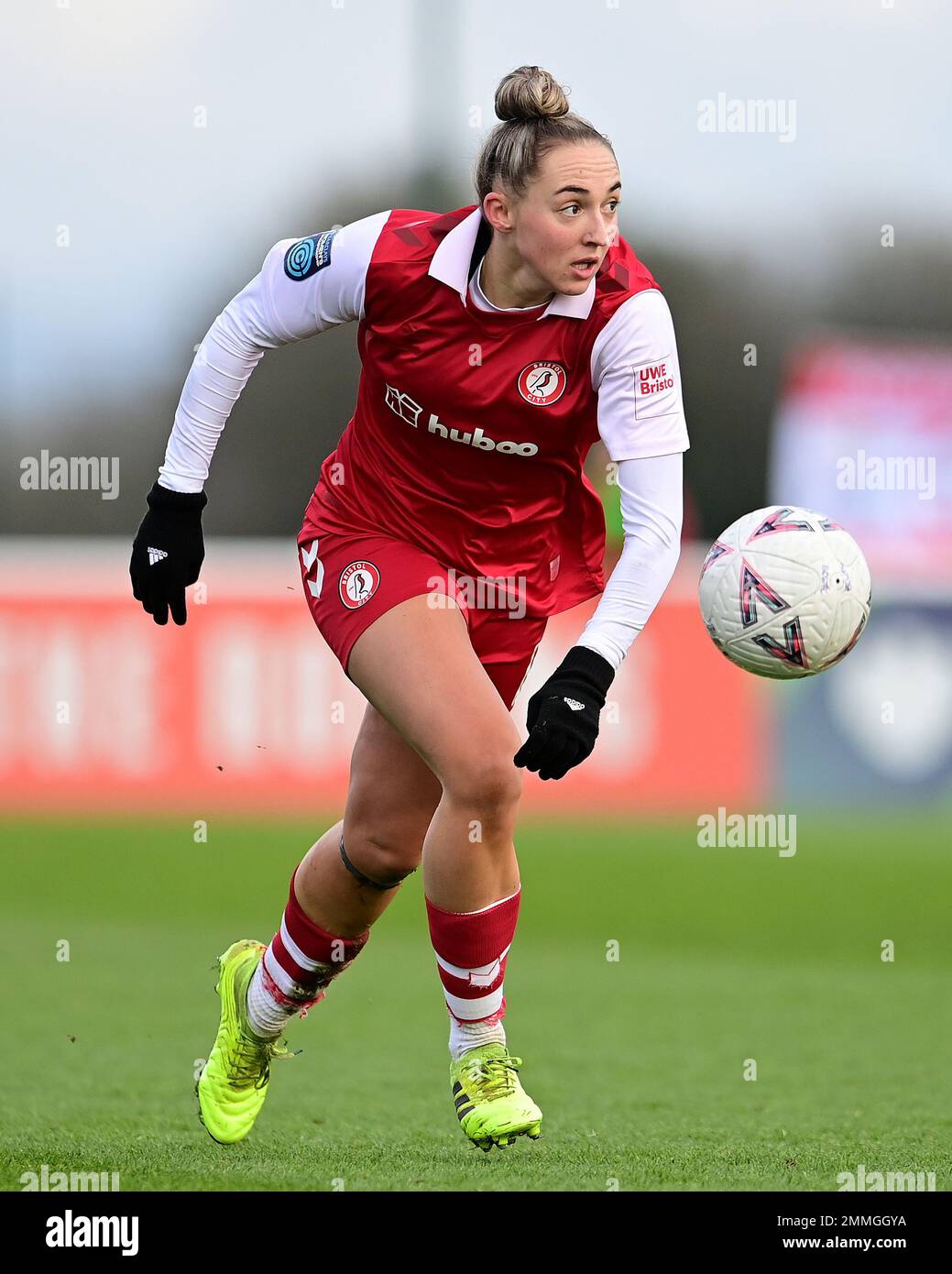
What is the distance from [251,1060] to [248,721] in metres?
6.04

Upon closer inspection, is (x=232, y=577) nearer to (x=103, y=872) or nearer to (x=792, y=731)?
(x=103, y=872)

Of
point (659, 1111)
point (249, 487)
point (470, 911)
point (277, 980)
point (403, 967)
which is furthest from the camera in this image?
point (249, 487)

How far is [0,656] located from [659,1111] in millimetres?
6740

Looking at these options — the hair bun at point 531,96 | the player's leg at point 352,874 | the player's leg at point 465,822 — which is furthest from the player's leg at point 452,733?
the hair bun at point 531,96

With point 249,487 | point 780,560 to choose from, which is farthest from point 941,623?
point 249,487

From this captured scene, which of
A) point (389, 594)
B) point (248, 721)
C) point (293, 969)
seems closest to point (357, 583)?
point (389, 594)

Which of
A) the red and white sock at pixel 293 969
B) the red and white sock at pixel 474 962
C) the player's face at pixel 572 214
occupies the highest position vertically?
the player's face at pixel 572 214

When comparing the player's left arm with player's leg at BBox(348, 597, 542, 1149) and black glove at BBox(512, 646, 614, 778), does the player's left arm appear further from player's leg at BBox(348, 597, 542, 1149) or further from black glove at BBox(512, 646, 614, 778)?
player's leg at BBox(348, 597, 542, 1149)

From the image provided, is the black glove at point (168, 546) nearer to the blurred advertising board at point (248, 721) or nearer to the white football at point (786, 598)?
the white football at point (786, 598)

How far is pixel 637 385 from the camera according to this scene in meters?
3.91

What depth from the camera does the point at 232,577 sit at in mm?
10984

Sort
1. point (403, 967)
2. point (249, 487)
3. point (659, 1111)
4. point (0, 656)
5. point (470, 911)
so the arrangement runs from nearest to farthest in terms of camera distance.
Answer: point (470, 911), point (659, 1111), point (403, 967), point (0, 656), point (249, 487)

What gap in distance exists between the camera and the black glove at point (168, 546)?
438 cm

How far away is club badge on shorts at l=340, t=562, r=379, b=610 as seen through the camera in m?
4.11
